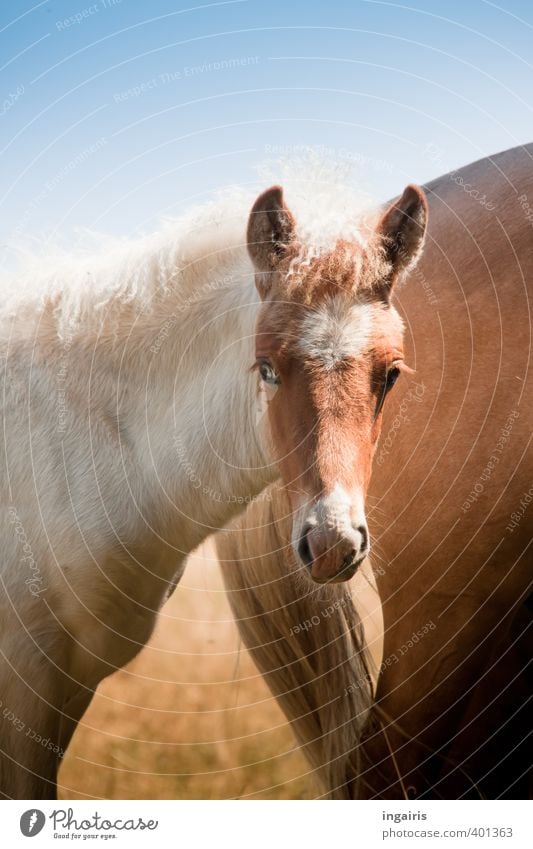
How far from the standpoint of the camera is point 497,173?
4.05 meters

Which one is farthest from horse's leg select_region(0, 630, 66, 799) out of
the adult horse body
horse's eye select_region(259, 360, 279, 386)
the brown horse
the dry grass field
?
the dry grass field

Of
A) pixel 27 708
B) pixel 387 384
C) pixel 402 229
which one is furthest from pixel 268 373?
pixel 27 708

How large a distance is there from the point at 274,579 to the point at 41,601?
1316 millimetres

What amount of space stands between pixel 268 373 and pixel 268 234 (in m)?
0.48

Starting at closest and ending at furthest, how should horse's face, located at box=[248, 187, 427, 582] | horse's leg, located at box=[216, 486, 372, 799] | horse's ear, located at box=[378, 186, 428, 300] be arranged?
horse's face, located at box=[248, 187, 427, 582] → horse's ear, located at box=[378, 186, 428, 300] → horse's leg, located at box=[216, 486, 372, 799]

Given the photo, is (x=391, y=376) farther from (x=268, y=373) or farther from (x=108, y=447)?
(x=108, y=447)

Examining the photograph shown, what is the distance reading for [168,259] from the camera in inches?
124

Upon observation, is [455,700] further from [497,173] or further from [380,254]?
[497,173]

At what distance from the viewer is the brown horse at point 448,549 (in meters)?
3.66

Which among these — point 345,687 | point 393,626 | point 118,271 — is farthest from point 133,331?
point 345,687

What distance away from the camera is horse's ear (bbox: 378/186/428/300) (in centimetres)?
284

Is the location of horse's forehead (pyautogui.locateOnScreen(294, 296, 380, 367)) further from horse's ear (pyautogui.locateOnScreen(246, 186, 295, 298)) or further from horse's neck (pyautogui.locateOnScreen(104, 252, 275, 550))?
horse's neck (pyautogui.locateOnScreen(104, 252, 275, 550))

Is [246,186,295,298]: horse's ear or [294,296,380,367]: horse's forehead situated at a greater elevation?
[246,186,295,298]: horse's ear

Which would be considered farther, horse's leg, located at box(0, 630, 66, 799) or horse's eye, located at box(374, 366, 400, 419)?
horse's leg, located at box(0, 630, 66, 799)
